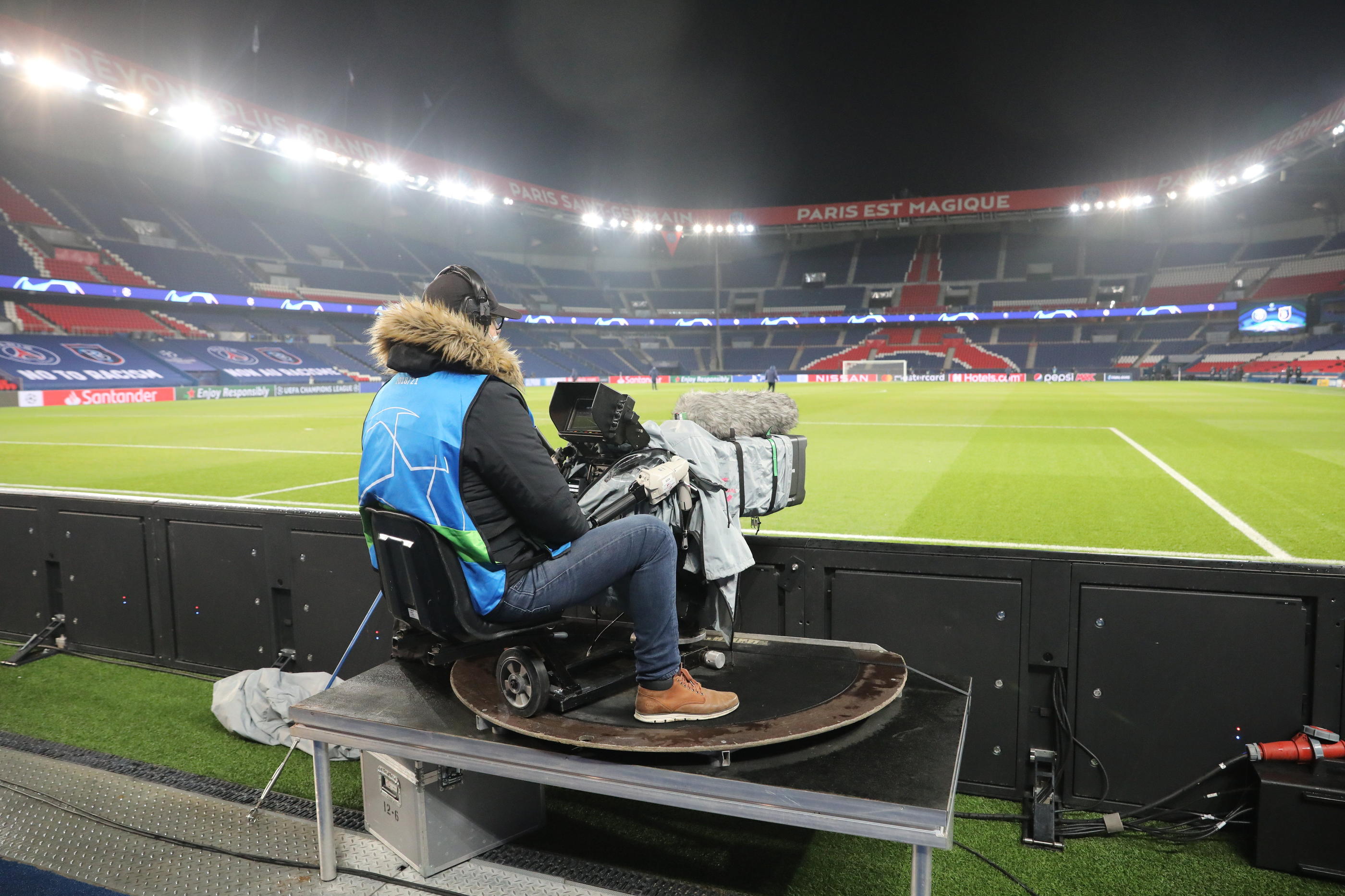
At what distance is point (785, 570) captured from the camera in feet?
10.8

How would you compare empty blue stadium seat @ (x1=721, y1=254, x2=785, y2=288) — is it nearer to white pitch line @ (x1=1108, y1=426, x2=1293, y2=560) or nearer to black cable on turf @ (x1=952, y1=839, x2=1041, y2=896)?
white pitch line @ (x1=1108, y1=426, x2=1293, y2=560)

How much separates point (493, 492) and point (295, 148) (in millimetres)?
42317

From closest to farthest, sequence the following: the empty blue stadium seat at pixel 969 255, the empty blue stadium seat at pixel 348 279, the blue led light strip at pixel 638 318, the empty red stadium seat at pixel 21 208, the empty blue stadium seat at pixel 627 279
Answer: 1. the blue led light strip at pixel 638 318
2. the empty red stadium seat at pixel 21 208
3. the empty blue stadium seat at pixel 348 279
4. the empty blue stadium seat at pixel 969 255
5. the empty blue stadium seat at pixel 627 279

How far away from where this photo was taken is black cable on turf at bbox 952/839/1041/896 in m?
2.35

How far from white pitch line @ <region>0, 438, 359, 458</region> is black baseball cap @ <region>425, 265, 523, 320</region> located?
8.96 m

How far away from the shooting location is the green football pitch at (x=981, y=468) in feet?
18.1

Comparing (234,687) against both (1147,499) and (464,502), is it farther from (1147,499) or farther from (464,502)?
(1147,499)

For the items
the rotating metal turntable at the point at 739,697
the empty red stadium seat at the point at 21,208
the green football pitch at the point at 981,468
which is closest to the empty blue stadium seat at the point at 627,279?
the empty red stadium seat at the point at 21,208

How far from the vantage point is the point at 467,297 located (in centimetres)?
217

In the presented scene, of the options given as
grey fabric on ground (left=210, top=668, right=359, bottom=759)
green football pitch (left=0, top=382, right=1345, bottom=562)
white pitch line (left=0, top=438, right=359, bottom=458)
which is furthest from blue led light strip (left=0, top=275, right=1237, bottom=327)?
grey fabric on ground (left=210, top=668, right=359, bottom=759)

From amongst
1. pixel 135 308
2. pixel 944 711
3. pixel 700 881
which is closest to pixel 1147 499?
pixel 944 711

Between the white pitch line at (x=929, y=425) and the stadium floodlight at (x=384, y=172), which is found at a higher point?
the stadium floodlight at (x=384, y=172)

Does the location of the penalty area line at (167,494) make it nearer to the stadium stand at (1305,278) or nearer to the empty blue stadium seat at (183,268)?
the empty blue stadium seat at (183,268)

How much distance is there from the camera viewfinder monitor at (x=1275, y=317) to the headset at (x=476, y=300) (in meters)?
54.0
